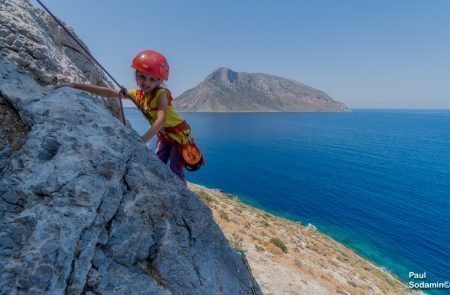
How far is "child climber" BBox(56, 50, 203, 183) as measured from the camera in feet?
17.4

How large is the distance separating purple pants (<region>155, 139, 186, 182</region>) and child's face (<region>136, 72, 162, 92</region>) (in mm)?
1650

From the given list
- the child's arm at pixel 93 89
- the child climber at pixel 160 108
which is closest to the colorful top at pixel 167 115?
the child climber at pixel 160 108

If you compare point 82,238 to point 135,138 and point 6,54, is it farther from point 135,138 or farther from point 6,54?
point 6,54

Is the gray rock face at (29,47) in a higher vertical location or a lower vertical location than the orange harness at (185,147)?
higher

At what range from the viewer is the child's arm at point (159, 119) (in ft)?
17.5

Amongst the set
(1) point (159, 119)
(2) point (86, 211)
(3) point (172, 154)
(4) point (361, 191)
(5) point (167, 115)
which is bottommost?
(4) point (361, 191)

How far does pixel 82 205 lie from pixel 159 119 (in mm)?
2214

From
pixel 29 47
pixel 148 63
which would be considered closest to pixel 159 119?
pixel 148 63

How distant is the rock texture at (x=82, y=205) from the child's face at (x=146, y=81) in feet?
3.06

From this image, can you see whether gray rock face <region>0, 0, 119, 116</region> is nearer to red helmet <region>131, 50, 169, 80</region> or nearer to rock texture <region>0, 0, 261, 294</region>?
rock texture <region>0, 0, 261, 294</region>

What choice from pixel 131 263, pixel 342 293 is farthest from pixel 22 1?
pixel 342 293

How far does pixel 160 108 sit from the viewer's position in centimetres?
555

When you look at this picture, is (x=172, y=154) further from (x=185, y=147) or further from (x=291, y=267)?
(x=291, y=267)

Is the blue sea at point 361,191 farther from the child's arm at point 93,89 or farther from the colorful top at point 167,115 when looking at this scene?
the child's arm at point 93,89
